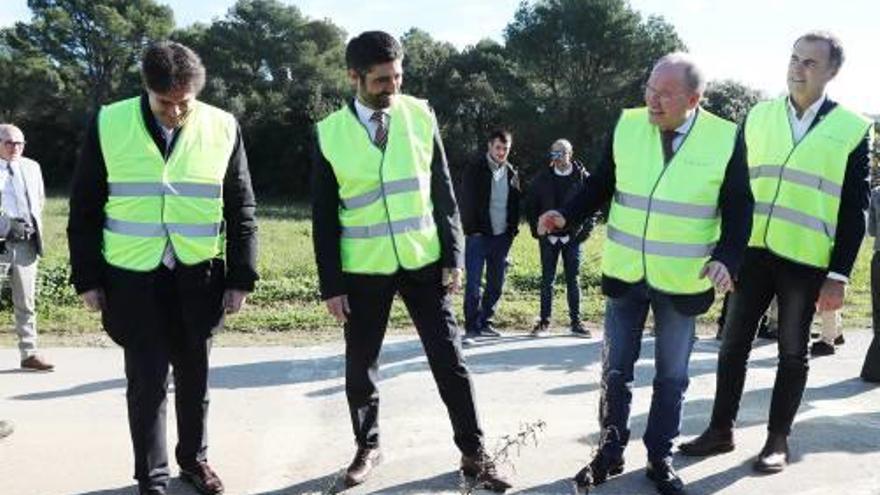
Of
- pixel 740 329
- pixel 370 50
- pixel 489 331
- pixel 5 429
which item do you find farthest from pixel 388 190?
pixel 489 331

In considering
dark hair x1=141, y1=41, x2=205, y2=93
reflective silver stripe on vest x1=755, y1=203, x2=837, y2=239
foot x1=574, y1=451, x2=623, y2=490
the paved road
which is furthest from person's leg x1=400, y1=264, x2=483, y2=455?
reflective silver stripe on vest x1=755, y1=203, x2=837, y2=239

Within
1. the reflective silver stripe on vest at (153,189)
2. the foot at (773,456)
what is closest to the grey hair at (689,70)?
the foot at (773,456)

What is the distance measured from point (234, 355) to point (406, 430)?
255 centimetres

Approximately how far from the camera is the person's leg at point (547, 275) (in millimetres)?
8812

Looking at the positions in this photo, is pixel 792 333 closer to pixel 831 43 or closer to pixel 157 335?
pixel 831 43

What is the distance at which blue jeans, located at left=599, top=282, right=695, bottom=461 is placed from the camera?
441 cm

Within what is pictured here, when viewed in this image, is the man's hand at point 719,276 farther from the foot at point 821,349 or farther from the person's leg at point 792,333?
the foot at point 821,349

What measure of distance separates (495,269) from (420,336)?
4333 millimetres

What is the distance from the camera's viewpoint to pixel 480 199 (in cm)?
871

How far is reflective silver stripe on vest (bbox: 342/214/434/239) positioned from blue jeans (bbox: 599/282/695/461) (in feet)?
3.38

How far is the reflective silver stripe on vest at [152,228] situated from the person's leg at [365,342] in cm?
75

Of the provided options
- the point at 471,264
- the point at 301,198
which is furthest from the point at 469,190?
the point at 301,198

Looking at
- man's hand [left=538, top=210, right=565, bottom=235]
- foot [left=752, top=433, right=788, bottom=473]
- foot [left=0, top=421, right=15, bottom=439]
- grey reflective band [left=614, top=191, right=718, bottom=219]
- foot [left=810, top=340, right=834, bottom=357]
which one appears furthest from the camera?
foot [left=810, top=340, right=834, bottom=357]

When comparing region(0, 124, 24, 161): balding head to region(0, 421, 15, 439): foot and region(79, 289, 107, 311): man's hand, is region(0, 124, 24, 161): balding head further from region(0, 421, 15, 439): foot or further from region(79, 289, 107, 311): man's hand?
region(79, 289, 107, 311): man's hand
